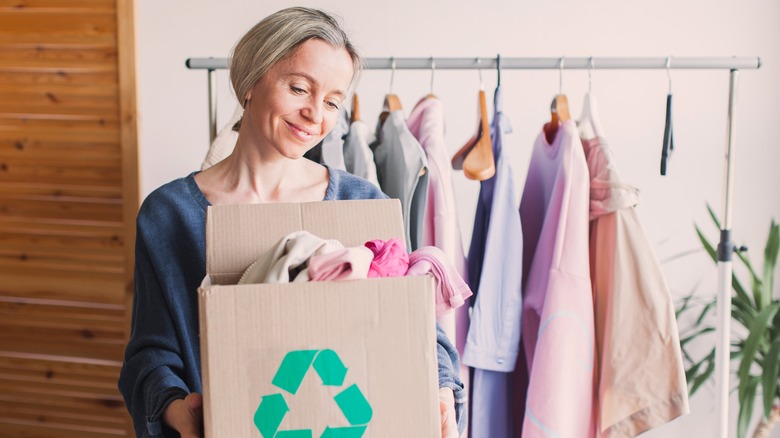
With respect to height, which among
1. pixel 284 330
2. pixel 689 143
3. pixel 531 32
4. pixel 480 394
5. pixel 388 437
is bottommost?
pixel 480 394

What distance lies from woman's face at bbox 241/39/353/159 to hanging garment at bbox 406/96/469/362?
1.71ft

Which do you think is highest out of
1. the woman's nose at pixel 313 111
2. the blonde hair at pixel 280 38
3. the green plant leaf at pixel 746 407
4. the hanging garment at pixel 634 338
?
the blonde hair at pixel 280 38

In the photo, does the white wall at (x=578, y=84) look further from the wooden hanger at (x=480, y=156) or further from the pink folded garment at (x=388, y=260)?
the pink folded garment at (x=388, y=260)

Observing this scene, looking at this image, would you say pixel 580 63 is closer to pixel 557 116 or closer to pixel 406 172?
pixel 557 116

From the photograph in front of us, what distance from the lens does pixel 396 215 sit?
3.39 feet

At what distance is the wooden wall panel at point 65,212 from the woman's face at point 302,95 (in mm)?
1208

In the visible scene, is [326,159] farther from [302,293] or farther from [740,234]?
[740,234]

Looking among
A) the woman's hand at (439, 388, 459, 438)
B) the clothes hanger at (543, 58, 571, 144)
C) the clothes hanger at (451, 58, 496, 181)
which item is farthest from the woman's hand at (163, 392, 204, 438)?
the clothes hanger at (543, 58, 571, 144)

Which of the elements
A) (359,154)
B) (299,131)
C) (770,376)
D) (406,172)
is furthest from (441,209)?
(770,376)

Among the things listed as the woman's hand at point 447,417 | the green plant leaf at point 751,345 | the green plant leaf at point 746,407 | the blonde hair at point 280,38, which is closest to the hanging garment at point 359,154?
the blonde hair at point 280,38

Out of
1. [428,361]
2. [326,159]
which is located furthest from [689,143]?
[428,361]

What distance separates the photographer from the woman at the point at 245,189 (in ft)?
3.66

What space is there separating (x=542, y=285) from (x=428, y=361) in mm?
853

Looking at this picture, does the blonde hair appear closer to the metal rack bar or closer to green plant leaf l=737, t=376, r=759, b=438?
the metal rack bar
